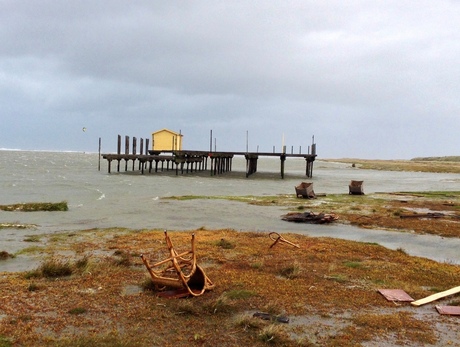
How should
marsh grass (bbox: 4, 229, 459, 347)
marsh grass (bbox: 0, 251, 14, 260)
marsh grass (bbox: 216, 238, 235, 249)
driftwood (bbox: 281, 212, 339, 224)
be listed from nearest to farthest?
marsh grass (bbox: 4, 229, 459, 347), marsh grass (bbox: 0, 251, 14, 260), marsh grass (bbox: 216, 238, 235, 249), driftwood (bbox: 281, 212, 339, 224)

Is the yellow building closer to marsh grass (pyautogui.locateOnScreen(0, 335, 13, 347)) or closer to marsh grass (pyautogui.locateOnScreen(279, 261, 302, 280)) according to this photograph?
marsh grass (pyautogui.locateOnScreen(279, 261, 302, 280))

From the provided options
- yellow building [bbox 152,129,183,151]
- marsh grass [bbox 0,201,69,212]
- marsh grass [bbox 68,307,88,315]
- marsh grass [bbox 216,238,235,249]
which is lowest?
marsh grass [bbox 0,201,69,212]

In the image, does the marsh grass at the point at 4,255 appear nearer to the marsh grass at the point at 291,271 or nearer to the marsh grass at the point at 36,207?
the marsh grass at the point at 291,271

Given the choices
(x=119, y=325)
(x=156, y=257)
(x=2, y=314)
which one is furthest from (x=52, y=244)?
(x=119, y=325)

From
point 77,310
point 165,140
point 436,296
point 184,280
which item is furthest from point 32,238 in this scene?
point 165,140

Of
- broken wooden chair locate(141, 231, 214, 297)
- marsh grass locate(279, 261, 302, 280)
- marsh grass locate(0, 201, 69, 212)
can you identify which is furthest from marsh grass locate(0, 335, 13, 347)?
marsh grass locate(0, 201, 69, 212)

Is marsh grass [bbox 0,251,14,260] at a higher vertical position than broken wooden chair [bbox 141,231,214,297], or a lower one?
lower

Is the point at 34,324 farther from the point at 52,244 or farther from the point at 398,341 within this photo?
the point at 52,244

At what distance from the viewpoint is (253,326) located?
657cm

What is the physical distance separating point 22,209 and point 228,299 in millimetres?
16573

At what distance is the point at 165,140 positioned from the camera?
6175cm

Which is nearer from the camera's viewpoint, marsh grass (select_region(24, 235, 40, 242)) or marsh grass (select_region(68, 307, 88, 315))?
marsh grass (select_region(68, 307, 88, 315))

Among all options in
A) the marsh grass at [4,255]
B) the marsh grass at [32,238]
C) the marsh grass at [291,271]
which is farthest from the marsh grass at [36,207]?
the marsh grass at [291,271]

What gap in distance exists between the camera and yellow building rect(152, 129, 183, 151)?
6122 cm
